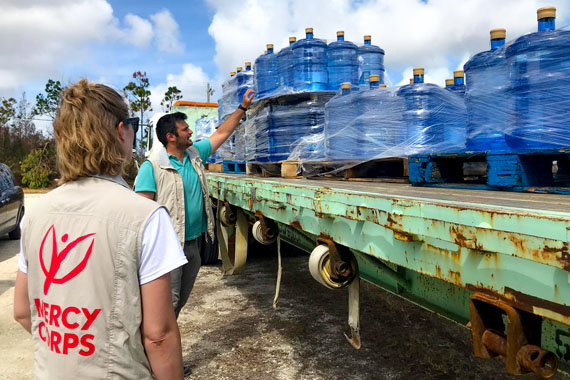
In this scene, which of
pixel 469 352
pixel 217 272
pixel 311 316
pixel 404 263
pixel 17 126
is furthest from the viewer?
pixel 17 126

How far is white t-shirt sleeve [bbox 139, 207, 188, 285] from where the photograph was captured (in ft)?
4.48

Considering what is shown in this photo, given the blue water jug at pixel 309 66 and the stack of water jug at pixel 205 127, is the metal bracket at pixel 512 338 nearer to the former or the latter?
the blue water jug at pixel 309 66

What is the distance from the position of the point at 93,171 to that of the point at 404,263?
1057 millimetres

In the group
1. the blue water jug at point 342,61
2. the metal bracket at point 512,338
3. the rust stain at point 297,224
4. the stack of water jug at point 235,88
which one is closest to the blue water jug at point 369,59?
the blue water jug at point 342,61

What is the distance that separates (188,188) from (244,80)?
4.49 metres

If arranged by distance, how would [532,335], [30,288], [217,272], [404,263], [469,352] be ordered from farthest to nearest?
[217,272], [469,352], [404,263], [30,288], [532,335]

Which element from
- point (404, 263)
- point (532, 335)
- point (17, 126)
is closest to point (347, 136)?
point (404, 263)

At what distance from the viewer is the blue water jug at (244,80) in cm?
741

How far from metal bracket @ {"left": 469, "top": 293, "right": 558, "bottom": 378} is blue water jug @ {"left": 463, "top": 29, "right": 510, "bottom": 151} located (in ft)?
7.53

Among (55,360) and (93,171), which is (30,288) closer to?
(55,360)

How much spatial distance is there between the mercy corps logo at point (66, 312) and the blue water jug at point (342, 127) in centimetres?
357

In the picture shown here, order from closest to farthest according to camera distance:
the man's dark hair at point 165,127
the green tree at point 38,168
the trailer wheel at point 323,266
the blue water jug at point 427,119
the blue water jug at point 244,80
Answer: the trailer wheel at point 323,266
the man's dark hair at point 165,127
the blue water jug at point 427,119
the blue water jug at point 244,80
the green tree at point 38,168

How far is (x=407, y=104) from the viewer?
4434 mm

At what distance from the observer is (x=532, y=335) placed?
4.50 ft
